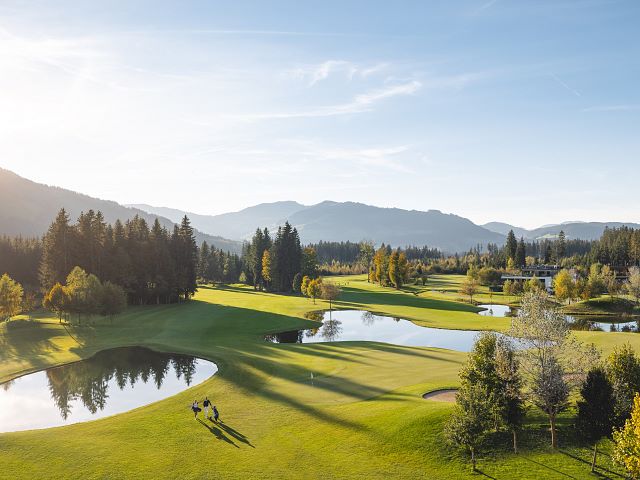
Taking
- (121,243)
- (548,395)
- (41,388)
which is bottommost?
(41,388)

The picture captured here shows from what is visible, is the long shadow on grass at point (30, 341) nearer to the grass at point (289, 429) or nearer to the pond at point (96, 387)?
the grass at point (289, 429)

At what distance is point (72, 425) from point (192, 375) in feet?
52.9

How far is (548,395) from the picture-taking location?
28.4 m

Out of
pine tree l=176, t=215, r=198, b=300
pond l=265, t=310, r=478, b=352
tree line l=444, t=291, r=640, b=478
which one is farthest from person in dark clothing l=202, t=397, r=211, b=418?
pine tree l=176, t=215, r=198, b=300

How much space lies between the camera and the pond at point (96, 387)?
40094mm

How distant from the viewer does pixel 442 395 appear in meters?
39.7

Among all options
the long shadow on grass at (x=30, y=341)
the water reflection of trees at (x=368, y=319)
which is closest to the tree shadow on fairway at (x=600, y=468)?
the long shadow on grass at (x=30, y=341)

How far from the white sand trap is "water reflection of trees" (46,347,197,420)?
84.2 ft

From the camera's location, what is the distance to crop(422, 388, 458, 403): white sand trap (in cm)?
3813

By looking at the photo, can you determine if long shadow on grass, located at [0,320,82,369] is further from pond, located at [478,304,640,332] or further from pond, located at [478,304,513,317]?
pond, located at [478,304,640,332]

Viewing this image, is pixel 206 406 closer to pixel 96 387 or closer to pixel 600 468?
pixel 96 387

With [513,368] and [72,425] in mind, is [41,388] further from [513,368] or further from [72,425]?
[513,368]

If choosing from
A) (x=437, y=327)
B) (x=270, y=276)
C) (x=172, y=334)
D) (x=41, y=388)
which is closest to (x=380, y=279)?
(x=270, y=276)

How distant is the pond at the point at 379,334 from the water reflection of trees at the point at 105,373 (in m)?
20.4
